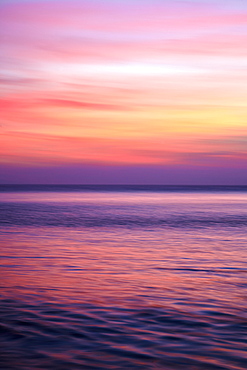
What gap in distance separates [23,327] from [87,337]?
1280 millimetres

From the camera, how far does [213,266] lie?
46.9 ft

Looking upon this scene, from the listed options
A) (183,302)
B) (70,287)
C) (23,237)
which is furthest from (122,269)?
(23,237)

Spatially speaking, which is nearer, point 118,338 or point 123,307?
point 118,338

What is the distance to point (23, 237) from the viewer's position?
2238cm

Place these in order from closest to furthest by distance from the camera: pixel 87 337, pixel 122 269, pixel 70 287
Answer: pixel 87 337 → pixel 70 287 → pixel 122 269

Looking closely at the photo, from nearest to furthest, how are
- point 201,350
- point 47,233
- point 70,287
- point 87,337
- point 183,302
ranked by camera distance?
point 201,350
point 87,337
point 183,302
point 70,287
point 47,233

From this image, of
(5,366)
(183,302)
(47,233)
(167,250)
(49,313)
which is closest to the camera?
(5,366)

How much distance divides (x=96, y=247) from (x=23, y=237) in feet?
17.4

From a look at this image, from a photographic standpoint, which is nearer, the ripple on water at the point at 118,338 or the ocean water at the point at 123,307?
the ripple on water at the point at 118,338

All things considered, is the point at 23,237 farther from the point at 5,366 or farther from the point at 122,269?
the point at 5,366

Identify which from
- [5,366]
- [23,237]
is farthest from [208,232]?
[5,366]

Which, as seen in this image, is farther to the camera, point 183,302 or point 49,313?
point 183,302

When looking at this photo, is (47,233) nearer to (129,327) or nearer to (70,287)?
(70,287)

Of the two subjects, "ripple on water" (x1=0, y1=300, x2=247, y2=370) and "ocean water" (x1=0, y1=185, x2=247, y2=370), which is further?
"ocean water" (x1=0, y1=185, x2=247, y2=370)
